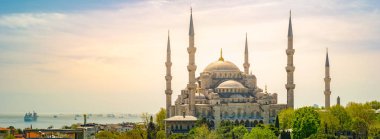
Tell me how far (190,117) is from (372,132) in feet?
57.4

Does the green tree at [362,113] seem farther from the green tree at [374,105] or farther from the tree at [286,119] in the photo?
the green tree at [374,105]

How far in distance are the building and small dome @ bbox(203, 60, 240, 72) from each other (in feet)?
2.13

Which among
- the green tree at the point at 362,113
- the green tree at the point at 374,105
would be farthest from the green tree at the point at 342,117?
the green tree at the point at 374,105

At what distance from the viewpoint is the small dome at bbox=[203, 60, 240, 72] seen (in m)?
Result: 74.1

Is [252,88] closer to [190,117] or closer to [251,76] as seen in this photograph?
[251,76]

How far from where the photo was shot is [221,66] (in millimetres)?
74312

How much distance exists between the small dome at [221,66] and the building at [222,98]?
649mm

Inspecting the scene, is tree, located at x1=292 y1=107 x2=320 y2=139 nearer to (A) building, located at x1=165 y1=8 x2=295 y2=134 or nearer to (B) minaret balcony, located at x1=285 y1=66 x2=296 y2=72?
(A) building, located at x1=165 y1=8 x2=295 y2=134

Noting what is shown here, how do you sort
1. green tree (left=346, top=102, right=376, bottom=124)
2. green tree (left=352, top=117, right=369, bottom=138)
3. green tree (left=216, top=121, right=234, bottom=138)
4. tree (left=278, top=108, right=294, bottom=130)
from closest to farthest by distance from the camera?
green tree (left=216, top=121, right=234, bottom=138) < green tree (left=352, top=117, right=369, bottom=138) < green tree (left=346, top=102, right=376, bottom=124) < tree (left=278, top=108, right=294, bottom=130)

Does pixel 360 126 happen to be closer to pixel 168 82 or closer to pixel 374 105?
pixel 374 105

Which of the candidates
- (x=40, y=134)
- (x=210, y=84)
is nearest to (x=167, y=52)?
(x=210, y=84)

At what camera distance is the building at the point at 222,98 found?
218ft

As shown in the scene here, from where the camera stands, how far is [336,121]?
54500 millimetres

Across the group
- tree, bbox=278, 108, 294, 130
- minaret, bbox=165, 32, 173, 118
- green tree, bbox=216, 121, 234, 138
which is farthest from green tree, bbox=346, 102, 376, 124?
minaret, bbox=165, 32, 173, 118
